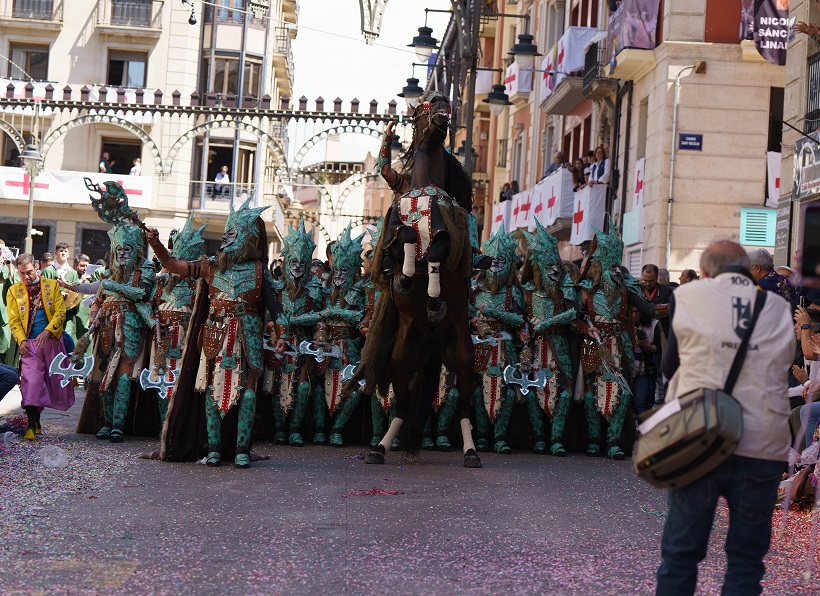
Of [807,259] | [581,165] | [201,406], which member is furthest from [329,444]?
[581,165]

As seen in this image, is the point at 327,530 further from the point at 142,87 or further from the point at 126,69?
the point at 126,69

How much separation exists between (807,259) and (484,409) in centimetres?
713

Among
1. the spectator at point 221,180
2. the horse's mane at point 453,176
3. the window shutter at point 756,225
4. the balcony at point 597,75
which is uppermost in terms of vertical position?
the balcony at point 597,75

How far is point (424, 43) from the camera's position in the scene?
77.2 feet

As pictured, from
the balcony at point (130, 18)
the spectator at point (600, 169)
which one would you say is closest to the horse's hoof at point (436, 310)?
the spectator at point (600, 169)

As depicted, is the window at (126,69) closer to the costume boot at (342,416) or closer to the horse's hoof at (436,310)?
the costume boot at (342,416)

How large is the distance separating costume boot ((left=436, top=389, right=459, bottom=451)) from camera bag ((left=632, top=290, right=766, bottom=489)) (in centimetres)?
764

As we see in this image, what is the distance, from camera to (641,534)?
26.9 feet

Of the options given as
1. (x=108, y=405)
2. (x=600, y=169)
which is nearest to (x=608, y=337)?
(x=108, y=405)

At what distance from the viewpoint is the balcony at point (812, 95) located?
1747 centimetres

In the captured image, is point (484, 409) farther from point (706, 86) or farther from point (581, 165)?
point (581, 165)

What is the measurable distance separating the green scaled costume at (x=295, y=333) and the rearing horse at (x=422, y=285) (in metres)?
1.36

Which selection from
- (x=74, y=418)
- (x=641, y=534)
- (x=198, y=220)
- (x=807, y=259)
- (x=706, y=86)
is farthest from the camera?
(x=198, y=220)

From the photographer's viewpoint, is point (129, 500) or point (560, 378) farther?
point (560, 378)
